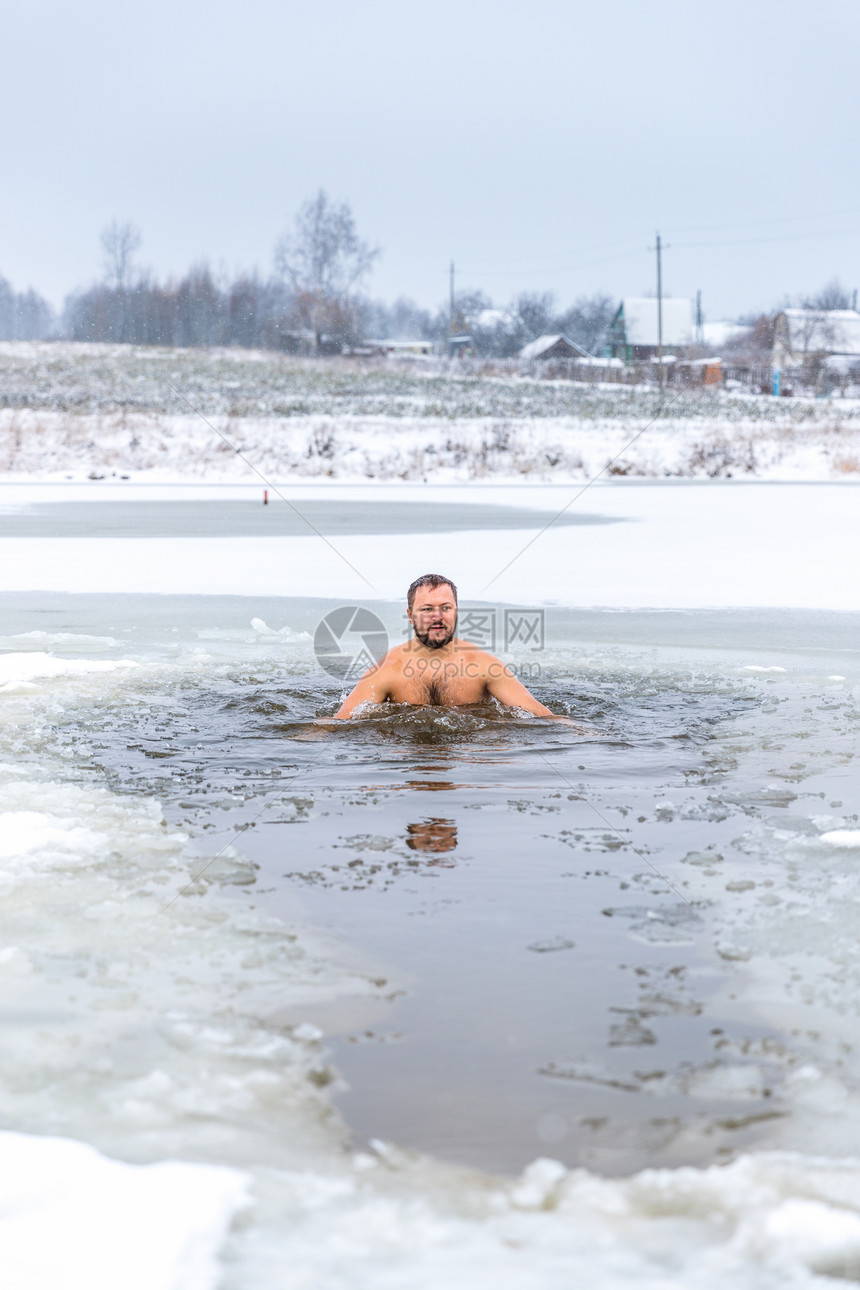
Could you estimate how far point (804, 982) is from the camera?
2969 millimetres

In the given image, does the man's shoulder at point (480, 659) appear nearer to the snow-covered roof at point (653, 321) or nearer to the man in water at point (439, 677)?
the man in water at point (439, 677)

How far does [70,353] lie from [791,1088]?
53.6 metres

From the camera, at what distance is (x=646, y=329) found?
8619cm

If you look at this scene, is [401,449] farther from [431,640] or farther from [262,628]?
[431,640]

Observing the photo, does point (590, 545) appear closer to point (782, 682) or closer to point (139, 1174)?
point (782, 682)

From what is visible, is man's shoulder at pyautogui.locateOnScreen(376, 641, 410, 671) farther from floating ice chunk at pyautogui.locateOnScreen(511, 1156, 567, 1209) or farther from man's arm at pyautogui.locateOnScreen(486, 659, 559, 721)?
floating ice chunk at pyautogui.locateOnScreen(511, 1156, 567, 1209)

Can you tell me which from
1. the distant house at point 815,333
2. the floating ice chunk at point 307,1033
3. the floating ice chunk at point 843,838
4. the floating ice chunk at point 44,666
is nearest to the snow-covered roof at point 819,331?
the distant house at point 815,333

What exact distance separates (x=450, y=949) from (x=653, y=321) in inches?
3430

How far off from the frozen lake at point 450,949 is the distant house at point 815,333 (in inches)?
3194

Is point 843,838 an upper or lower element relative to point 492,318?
lower

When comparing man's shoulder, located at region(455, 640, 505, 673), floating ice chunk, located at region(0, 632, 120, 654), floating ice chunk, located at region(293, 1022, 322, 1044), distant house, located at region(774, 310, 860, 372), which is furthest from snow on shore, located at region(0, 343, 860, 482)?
distant house, located at region(774, 310, 860, 372)

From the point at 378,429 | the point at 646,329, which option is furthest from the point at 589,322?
the point at 378,429

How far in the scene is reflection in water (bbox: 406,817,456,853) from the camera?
13.4 ft

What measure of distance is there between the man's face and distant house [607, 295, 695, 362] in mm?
75550
